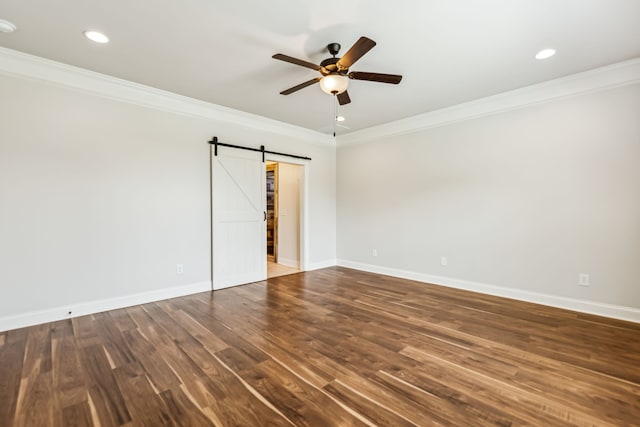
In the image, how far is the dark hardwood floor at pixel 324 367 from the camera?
68.4 inches

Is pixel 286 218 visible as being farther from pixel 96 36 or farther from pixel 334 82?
pixel 96 36

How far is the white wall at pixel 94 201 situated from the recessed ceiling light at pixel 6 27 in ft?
1.86

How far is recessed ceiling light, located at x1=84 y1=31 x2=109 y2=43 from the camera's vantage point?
2572mm

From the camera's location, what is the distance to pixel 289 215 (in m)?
6.35

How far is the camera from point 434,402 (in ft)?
6.02

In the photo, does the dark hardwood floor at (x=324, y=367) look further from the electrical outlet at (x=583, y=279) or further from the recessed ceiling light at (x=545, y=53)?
the recessed ceiling light at (x=545, y=53)

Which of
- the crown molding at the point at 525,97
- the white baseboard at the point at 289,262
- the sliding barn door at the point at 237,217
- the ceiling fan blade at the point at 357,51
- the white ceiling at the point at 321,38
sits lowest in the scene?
the white baseboard at the point at 289,262

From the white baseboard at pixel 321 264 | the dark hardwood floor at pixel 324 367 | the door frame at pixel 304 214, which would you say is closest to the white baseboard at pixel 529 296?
the dark hardwood floor at pixel 324 367

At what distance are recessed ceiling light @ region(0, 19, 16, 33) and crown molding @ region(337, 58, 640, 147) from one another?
15.5ft

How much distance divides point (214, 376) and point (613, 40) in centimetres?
451

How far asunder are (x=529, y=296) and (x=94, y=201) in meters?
5.51

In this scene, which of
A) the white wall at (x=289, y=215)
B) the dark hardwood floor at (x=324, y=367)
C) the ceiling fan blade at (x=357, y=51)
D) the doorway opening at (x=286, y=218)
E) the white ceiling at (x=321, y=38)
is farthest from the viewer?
the white wall at (x=289, y=215)

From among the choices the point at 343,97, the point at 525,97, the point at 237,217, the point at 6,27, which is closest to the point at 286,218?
the point at 237,217

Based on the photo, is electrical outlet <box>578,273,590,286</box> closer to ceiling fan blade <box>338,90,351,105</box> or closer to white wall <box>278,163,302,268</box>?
ceiling fan blade <box>338,90,351,105</box>
